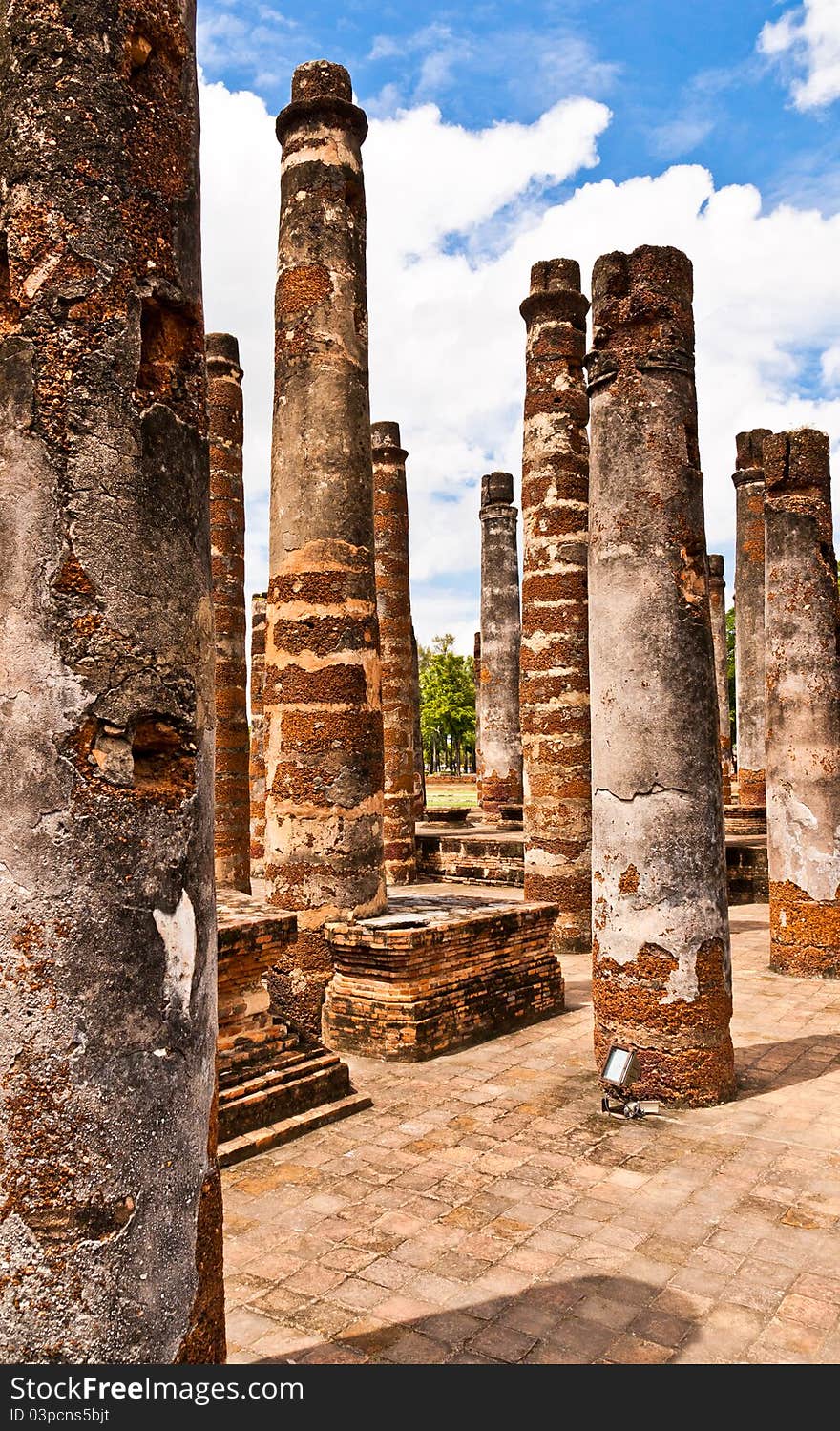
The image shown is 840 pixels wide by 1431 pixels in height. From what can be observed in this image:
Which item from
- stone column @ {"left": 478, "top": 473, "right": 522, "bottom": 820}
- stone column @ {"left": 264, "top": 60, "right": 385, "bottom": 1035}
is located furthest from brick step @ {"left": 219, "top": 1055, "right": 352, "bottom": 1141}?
stone column @ {"left": 478, "top": 473, "right": 522, "bottom": 820}

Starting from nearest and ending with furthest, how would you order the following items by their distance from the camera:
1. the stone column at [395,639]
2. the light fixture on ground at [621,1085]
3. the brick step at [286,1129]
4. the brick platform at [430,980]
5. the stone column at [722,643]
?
the brick step at [286,1129] < the light fixture on ground at [621,1085] < the brick platform at [430,980] < the stone column at [395,639] < the stone column at [722,643]

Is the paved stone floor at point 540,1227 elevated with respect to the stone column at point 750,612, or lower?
lower

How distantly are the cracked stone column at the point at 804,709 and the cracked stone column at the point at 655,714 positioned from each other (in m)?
4.11

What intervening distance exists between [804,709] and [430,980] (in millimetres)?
5109

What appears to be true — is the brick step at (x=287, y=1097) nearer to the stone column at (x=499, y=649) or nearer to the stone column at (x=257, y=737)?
the stone column at (x=257, y=737)

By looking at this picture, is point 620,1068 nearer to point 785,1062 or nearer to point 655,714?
point 785,1062

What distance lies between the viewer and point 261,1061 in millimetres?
6824

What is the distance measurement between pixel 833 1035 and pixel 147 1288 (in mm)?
7201

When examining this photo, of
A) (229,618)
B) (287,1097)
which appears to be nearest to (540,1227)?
(287,1097)

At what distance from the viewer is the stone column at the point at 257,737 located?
1838 cm

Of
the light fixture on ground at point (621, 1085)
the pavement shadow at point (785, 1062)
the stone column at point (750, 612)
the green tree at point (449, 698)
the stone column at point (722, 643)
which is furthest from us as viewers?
the green tree at point (449, 698)


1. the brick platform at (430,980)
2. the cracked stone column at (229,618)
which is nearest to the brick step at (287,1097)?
the brick platform at (430,980)

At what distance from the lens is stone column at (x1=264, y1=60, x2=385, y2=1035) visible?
8.69 meters

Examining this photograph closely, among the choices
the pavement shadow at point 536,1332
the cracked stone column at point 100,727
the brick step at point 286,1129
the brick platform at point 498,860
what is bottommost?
the pavement shadow at point 536,1332
